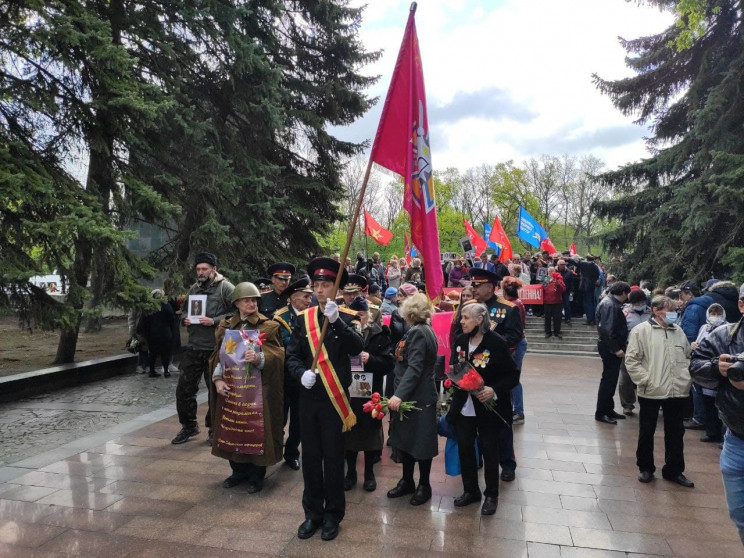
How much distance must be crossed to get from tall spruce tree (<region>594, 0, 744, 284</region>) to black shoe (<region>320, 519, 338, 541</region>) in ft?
43.6

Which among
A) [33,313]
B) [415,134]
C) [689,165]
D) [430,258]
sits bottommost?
[33,313]

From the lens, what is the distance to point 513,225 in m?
55.3

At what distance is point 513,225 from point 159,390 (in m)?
50.2

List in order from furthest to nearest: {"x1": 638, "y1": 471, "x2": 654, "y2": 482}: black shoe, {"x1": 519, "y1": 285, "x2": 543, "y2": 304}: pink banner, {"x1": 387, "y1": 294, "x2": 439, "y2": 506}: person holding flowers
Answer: {"x1": 519, "y1": 285, "x2": 543, "y2": 304}: pink banner → {"x1": 638, "y1": 471, "x2": 654, "y2": 482}: black shoe → {"x1": 387, "y1": 294, "x2": 439, "y2": 506}: person holding flowers

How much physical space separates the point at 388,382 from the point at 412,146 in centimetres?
273

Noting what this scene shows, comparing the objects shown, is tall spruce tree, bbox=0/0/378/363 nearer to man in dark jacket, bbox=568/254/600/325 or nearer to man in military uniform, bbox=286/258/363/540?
man in military uniform, bbox=286/258/363/540

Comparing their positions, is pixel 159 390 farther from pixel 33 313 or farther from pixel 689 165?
pixel 689 165

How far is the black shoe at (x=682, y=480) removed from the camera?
503 cm

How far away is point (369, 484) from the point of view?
490cm

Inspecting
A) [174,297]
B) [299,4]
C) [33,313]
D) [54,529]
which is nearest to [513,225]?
[299,4]

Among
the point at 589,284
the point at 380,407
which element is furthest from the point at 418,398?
the point at 589,284

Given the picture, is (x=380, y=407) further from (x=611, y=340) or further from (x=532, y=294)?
(x=532, y=294)

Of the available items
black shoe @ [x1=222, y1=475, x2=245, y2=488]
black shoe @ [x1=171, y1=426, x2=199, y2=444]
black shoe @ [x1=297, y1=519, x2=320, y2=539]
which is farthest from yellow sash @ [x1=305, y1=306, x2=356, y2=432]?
black shoe @ [x1=171, y1=426, x2=199, y2=444]

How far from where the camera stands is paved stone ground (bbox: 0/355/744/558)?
380 cm
